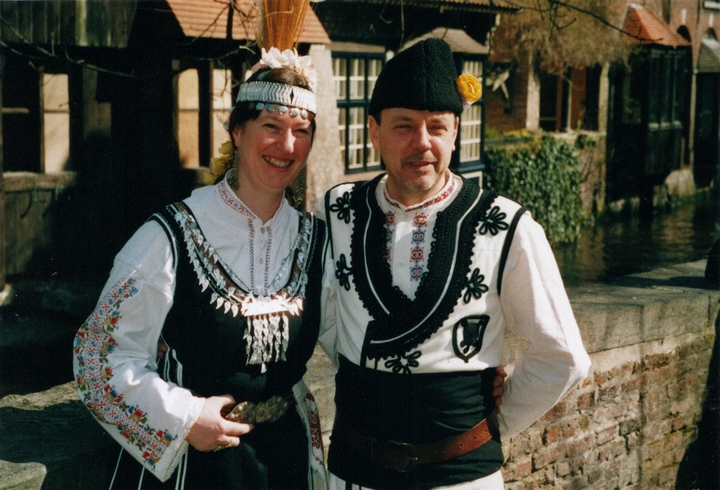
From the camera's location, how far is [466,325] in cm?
257

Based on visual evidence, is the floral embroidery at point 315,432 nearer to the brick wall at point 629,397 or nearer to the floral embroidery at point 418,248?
the floral embroidery at point 418,248

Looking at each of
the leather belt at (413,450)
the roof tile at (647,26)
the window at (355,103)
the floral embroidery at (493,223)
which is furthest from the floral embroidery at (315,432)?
the roof tile at (647,26)

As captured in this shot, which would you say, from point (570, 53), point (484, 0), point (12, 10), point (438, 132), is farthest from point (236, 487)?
point (570, 53)

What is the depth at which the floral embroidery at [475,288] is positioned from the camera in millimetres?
2561

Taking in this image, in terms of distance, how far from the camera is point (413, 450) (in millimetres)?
2539

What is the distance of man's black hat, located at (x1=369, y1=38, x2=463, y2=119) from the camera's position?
255cm

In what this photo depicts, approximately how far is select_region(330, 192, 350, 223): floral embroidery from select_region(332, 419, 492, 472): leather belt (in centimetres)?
64

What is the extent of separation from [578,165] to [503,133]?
1355 millimetres

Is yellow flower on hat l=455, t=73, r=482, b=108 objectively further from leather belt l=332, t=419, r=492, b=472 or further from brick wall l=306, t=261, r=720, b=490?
brick wall l=306, t=261, r=720, b=490

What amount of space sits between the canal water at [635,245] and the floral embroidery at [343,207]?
8.42 m

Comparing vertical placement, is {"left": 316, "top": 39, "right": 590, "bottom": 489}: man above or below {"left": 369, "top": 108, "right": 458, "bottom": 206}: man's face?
below

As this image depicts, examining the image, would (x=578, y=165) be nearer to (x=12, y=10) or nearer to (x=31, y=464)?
(x=12, y=10)

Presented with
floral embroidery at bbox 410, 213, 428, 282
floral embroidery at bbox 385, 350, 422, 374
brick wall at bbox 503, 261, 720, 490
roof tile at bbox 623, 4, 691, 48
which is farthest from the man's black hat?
roof tile at bbox 623, 4, 691, 48

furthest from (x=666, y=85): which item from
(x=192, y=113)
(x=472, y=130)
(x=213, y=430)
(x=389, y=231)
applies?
(x=213, y=430)
